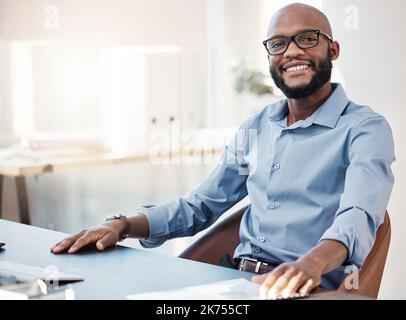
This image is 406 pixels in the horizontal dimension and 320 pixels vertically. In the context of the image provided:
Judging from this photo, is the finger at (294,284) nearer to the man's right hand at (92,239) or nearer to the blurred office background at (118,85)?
the man's right hand at (92,239)

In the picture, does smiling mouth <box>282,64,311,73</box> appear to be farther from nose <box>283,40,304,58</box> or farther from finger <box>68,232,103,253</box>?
finger <box>68,232,103,253</box>

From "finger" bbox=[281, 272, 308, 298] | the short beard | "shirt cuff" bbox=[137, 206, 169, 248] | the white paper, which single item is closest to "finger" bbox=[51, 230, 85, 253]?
"shirt cuff" bbox=[137, 206, 169, 248]

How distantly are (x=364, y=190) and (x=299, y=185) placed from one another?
0.28 m

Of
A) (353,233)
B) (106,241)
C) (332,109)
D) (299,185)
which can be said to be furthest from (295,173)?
(106,241)

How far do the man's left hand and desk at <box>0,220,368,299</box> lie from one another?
1.1 inches

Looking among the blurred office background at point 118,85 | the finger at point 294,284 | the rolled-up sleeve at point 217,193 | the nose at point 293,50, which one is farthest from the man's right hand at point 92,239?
the blurred office background at point 118,85

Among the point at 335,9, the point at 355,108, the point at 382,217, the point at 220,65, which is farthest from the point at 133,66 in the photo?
the point at 382,217

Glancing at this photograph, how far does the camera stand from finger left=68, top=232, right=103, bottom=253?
1.68 metres

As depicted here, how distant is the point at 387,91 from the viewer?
8.98 feet

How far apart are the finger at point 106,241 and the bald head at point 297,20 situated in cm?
75

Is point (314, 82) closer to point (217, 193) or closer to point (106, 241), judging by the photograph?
point (217, 193)

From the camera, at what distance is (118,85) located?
14.5 ft

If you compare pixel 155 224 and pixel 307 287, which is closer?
pixel 307 287
